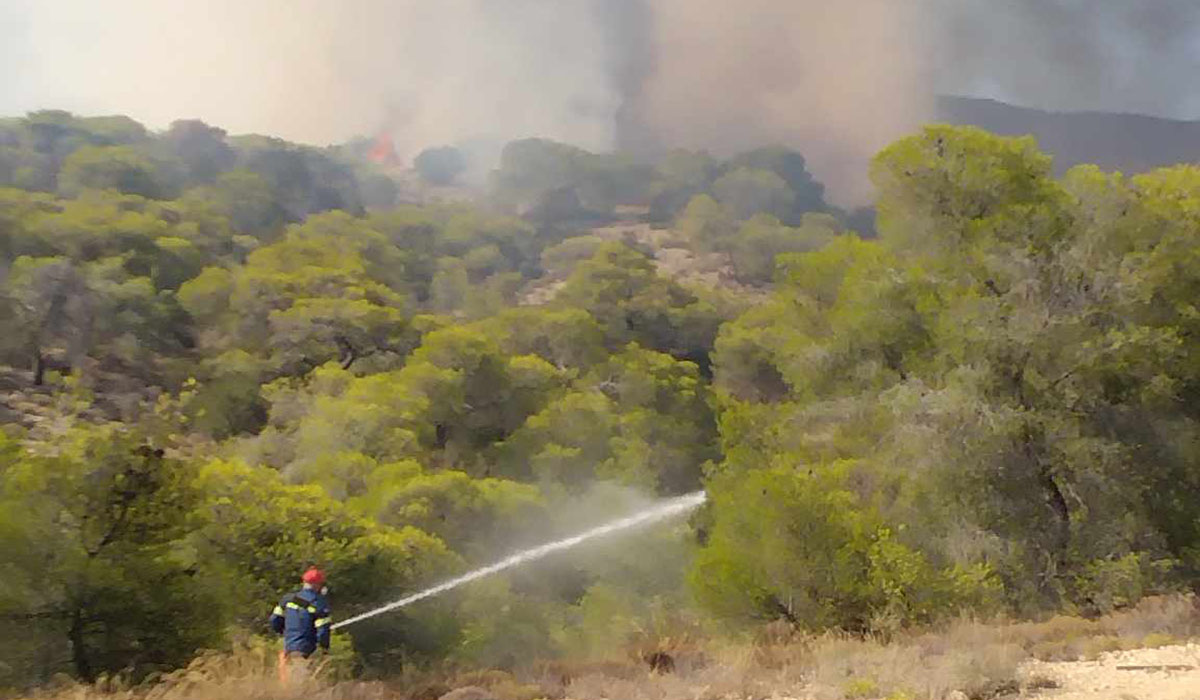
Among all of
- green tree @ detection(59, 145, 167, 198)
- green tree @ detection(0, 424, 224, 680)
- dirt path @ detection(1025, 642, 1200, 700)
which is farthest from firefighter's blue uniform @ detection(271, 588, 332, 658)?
green tree @ detection(59, 145, 167, 198)

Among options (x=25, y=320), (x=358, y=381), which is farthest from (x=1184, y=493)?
(x=25, y=320)

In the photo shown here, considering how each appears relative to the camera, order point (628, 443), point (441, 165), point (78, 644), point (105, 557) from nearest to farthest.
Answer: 1. point (78, 644)
2. point (105, 557)
3. point (628, 443)
4. point (441, 165)

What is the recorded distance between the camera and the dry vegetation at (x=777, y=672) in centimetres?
564

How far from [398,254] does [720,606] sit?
4094 centimetres

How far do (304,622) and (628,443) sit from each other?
2016cm

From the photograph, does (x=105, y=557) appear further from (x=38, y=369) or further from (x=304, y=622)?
(x=38, y=369)

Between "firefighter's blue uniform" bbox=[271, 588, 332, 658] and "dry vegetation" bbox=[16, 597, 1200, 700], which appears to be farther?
"firefighter's blue uniform" bbox=[271, 588, 332, 658]

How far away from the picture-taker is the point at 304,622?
6438mm

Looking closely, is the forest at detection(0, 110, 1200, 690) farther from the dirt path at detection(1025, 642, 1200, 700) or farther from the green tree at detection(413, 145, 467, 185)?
the green tree at detection(413, 145, 467, 185)

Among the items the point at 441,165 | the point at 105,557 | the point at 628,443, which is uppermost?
the point at 441,165

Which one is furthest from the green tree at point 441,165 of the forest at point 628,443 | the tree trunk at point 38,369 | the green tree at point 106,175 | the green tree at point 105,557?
the green tree at point 105,557

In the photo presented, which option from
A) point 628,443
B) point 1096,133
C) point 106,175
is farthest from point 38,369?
point 1096,133

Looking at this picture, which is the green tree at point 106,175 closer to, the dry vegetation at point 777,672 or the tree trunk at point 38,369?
the tree trunk at point 38,369

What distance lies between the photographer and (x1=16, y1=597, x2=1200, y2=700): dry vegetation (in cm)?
564
